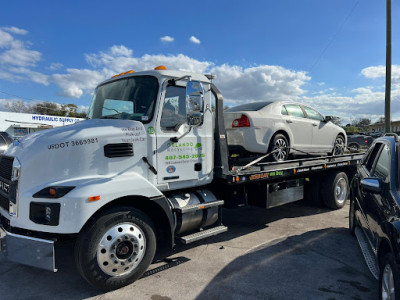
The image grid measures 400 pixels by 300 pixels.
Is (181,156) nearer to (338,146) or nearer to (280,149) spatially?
(280,149)

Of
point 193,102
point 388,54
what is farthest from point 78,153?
point 388,54

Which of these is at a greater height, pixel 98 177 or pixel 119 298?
pixel 98 177

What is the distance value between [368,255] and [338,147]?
499 centimetres

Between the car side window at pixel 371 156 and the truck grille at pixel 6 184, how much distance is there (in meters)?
4.66

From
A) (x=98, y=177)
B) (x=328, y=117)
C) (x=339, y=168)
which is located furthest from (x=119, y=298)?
(x=328, y=117)

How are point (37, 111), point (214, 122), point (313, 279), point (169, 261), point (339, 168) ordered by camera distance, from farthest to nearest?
point (37, 111)
point (339, 168)
point (214, 122)
point (169, 261)
point (313, 279)

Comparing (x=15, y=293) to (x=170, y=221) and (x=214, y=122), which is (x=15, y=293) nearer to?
(x=170, y=221)

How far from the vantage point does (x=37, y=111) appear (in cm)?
4672

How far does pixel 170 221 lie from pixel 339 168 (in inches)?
202

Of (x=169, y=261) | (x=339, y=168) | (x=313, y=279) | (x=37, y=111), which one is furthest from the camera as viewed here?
(x=37, y=111)

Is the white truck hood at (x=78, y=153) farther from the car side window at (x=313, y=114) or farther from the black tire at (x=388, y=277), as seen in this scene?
the car side window at (x=313, y=114)

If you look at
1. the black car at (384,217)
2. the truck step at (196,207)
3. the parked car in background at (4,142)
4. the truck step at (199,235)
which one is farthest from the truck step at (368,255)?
the parked car in background at (4,142)

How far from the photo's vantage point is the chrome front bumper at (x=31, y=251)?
3045 mm

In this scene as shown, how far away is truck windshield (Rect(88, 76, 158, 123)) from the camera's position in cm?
392
